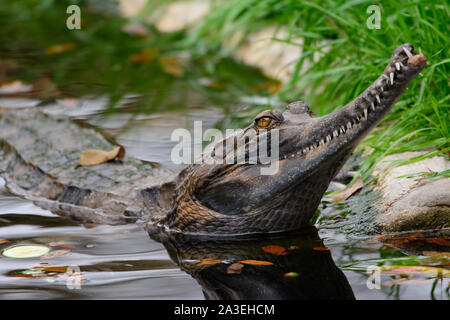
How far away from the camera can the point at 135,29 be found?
1051 cm

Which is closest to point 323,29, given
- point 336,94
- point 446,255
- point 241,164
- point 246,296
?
point 336,94

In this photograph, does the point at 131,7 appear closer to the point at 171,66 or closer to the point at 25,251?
the point at 171,66

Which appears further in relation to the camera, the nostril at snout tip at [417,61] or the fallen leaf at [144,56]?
the fallen leaf at [144,56]

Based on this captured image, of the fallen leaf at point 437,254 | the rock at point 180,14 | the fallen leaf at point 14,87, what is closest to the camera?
the fallen leaf at point 437,254

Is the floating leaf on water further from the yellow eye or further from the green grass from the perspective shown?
the green grass

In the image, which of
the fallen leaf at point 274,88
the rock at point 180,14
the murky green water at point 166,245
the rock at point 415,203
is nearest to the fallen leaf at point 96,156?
the murky green water at point 166,245

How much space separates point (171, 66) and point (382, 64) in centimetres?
434

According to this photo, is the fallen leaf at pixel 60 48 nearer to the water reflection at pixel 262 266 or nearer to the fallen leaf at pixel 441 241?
the water reflection at pixel 262 266

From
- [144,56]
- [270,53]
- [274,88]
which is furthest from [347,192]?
[144,56]

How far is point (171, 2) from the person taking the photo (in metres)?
10.5

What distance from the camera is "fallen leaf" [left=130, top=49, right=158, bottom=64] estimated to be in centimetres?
909

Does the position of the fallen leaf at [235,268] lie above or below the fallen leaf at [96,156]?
below

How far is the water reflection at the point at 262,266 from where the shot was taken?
11.0 feet

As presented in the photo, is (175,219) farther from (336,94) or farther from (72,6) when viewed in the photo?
(72,6)
